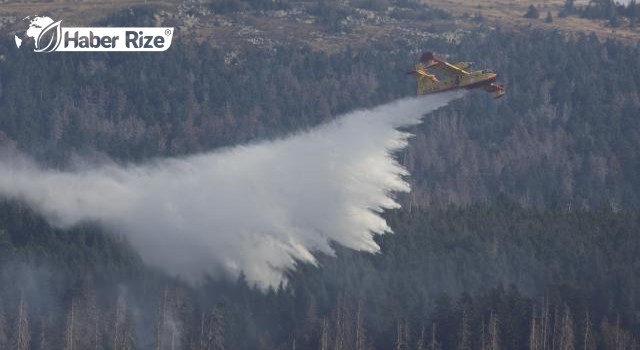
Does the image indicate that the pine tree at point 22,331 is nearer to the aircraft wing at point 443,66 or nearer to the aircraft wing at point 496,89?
the aircraft wing at point 443,66

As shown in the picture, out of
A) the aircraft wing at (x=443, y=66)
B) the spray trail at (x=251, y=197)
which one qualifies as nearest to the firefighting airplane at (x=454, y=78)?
the aircraft wing at (x=443, y=66)

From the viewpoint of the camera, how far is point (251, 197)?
5064 inches

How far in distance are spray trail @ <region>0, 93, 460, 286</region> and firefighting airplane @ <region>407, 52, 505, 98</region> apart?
139cm

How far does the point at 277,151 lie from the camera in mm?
135875

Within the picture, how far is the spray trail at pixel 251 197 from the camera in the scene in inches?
4911

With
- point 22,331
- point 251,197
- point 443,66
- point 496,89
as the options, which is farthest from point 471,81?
point 22,331

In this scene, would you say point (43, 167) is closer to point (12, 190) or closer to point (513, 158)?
point (12, 190)

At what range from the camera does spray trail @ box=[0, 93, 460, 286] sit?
124750mm

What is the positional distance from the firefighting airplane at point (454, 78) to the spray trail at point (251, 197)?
1393 mm

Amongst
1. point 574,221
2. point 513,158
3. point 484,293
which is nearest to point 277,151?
point 484,293

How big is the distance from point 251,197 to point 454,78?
654 inches

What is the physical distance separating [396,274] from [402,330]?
1263cm

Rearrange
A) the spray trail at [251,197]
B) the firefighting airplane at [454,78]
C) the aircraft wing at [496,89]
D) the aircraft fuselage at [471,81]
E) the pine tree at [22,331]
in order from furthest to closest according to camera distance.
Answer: the spray trail at [251,197]
the pine tree at [22,331]
the aircraft fuselage at [471,81]
the firefighting airplane at [454,78]
the aircraft wing at [496,89]

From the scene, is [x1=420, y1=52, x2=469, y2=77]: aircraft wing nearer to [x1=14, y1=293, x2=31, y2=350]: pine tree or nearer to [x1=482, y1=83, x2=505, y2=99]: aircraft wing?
[x1=482, y1=83, x2=505, y2=99]: aircraft wing
